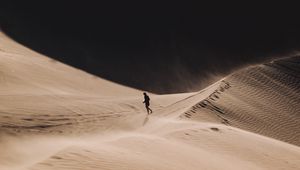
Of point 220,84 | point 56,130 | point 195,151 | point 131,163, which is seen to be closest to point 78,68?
point 220,84

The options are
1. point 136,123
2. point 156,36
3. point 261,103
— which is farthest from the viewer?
point 156,36

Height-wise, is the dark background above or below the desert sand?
above

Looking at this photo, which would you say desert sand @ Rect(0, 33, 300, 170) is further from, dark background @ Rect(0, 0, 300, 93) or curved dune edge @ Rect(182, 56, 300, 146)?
dark background @ Rect(0, 0, 300, 93)

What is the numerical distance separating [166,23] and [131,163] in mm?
20836

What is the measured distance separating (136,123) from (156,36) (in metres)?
14.3

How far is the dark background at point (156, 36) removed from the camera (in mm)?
24719

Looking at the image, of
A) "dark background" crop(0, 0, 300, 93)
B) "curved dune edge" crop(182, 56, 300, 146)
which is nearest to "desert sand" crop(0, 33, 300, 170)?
"curved dune edge" crop(182, 56, 300, 146)

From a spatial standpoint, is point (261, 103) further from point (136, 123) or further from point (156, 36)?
point (156, 36)

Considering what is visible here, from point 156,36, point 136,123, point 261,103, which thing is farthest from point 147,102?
point 156,36

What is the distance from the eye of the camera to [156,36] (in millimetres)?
27875

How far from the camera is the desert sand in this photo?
349 inches

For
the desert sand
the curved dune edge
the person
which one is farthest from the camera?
the curved dune edge

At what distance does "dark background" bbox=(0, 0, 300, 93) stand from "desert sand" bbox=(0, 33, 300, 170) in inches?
103

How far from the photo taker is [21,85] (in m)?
15.3
